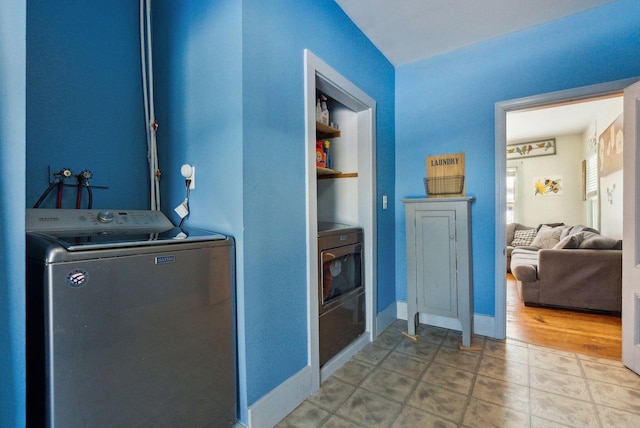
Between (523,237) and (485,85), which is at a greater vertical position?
(485,85)

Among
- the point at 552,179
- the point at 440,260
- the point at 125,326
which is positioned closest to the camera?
the point at 125,326

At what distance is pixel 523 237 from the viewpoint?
553 centimetres

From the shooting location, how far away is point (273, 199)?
1545 millimetres

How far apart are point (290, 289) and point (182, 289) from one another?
0.61m

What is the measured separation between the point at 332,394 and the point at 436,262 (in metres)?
1.34

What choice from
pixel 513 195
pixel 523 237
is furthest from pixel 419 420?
pixel 513 195

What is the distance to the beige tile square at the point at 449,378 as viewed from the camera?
1830mm

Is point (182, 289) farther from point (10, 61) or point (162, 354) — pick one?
point (10, 61)

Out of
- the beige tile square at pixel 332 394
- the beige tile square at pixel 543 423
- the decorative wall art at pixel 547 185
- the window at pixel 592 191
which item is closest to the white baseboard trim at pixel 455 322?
the beige tile square at pixel 543 423

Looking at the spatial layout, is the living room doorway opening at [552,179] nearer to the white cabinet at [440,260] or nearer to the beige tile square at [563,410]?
the white cabinet at [440,260]

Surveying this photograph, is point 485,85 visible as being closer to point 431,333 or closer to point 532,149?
point 431,333

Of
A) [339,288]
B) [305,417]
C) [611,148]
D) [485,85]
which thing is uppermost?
[485,85]

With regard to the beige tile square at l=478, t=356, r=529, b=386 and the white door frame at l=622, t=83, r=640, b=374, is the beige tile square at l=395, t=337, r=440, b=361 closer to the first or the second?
the beige tile square at l=478, t=356, r=529, b=386

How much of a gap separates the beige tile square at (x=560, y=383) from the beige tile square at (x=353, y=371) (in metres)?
1.02
